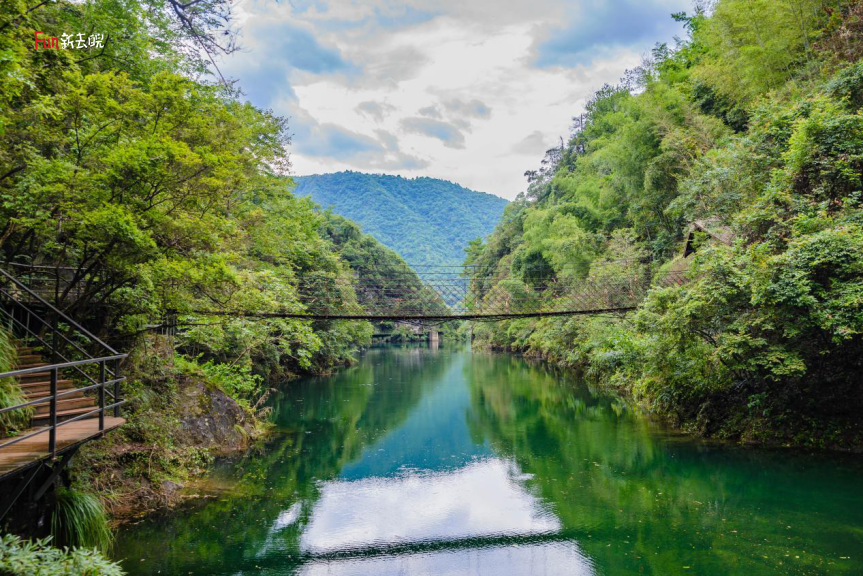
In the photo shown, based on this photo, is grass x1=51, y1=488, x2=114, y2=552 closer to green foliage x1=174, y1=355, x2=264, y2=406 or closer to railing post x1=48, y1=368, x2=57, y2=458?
railing post x1=48, y1=368, x2=57, y2=458

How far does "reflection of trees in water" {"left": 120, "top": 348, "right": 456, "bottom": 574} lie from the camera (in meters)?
4.89

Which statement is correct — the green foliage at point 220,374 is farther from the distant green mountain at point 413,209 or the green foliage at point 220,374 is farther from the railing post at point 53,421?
the distant green mountain at point 413,209

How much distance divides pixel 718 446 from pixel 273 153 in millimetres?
10421

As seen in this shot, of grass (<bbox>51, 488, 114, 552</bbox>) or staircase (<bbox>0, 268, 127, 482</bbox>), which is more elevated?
staircase (<bbox>0, 268, 127, 482</bbox>)

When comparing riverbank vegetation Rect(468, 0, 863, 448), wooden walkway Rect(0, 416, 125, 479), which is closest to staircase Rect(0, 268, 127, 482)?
wooden walkway Rect(0, 416, 125, 479)

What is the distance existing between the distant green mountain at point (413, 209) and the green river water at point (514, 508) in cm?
5895

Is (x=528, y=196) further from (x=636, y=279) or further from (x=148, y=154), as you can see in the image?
(x=148, y=154)

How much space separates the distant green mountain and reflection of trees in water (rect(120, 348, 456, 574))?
55.1 meters

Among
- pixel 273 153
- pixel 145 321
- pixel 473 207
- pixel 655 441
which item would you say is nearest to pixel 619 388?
pixel 655 441

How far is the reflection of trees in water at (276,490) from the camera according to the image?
4887 mm

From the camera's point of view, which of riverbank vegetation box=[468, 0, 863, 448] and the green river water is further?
riverbank vegetation box=[468, 0, 863, 448]

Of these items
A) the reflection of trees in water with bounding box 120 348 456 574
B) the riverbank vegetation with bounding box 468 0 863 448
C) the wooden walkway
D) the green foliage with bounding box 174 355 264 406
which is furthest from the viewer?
the green foliage with bounding box 174 355 264 406

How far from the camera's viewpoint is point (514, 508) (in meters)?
6.24

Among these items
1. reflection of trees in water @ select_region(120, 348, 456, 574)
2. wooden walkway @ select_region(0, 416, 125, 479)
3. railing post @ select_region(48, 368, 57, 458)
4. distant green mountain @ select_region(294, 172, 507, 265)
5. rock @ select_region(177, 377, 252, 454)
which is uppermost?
distant green mountain @ select_region(294, 172, 507, 265)
